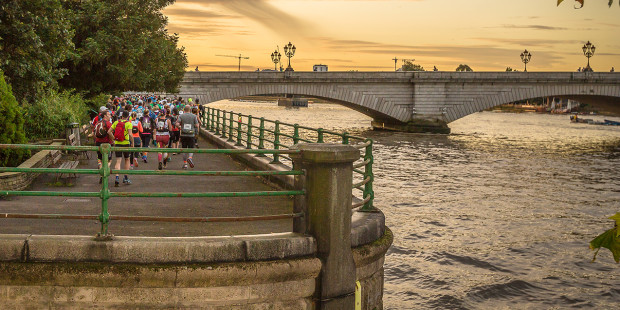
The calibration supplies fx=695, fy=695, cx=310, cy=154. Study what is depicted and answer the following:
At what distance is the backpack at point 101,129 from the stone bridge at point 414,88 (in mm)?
43414

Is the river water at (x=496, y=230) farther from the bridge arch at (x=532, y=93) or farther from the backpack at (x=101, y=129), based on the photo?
the bridge arch at (x=532, y=93)

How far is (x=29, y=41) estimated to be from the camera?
21.2 metres

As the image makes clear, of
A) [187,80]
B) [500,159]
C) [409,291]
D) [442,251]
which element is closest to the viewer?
[409,291]

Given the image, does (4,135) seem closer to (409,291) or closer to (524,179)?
(409,291)

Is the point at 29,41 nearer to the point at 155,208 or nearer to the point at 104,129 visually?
the point at 104,129

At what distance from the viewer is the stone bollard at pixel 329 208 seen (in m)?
6.98

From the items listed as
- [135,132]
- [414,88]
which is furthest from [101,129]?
[414,88]

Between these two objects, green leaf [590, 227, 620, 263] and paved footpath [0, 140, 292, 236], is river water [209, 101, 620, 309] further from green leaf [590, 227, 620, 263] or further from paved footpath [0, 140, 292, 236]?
green leaf [590, 227, 620, 263]

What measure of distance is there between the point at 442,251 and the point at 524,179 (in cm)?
1439

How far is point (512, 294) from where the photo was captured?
535 inches

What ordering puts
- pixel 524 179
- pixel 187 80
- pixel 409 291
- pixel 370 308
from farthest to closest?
pixel 187 80 < pixel 524 179 < pixel 409 291 < pixel 370 308

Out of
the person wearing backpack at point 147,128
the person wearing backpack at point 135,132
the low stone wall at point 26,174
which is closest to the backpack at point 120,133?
the low stone wall at point 26,174

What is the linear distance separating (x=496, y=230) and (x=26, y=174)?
40.0 ft

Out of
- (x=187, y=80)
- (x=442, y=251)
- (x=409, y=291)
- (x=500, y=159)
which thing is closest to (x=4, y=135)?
(x=409, y=291)
